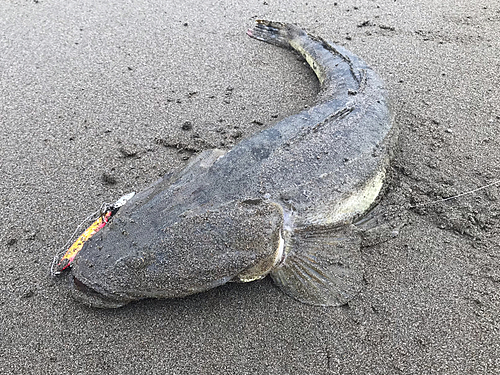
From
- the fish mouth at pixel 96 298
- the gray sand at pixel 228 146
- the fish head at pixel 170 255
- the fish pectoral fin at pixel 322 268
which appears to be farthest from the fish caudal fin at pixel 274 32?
the fish mouth at pixel 96 298

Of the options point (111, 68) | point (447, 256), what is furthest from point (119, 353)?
point (111, 68)

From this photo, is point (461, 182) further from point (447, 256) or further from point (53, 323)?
point (53, 323)

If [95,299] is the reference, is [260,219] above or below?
above

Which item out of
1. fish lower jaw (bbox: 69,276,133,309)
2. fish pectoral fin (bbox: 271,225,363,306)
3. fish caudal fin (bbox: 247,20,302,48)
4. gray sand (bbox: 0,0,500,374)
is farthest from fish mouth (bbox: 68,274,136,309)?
fish caudal fin (bbox: 247,20,302,48)

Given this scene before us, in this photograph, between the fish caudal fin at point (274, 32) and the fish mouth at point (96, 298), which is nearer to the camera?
the fish mouth at point (96, 298)

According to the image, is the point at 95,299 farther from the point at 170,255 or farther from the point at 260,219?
the point at 260,219

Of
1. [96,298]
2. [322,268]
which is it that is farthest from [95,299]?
[322,268]

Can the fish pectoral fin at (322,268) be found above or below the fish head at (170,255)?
below

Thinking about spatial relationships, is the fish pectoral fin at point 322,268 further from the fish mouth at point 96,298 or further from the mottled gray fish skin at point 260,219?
the fish mouth at point 96,298
